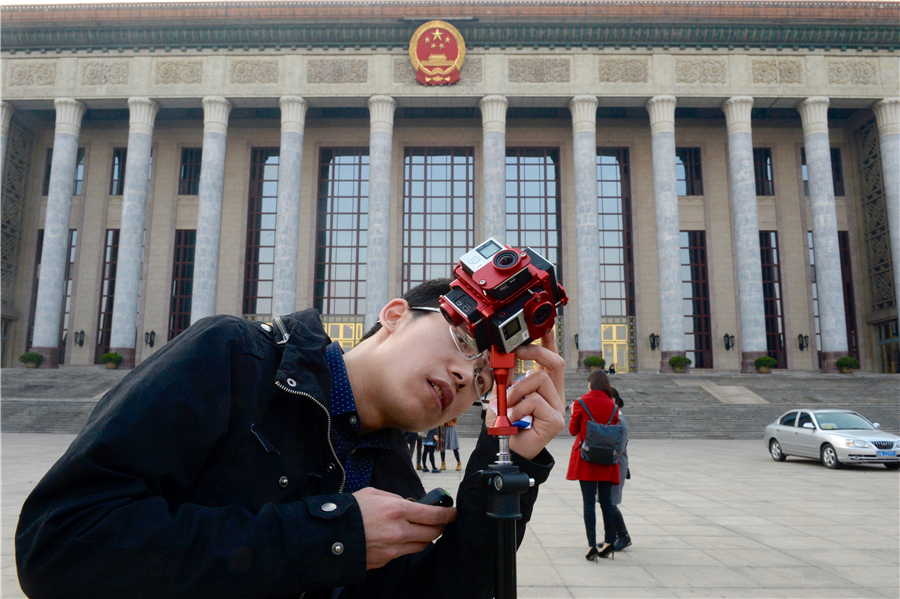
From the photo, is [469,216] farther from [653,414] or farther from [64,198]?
[64,198]

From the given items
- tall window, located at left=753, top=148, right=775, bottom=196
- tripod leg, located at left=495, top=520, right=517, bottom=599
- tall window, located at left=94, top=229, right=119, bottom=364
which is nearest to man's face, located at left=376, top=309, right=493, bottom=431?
tripod leg, located at left=495, top=520, right=517, bottom=599

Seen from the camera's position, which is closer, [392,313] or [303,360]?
[303,360]

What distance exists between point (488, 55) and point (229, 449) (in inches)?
1244

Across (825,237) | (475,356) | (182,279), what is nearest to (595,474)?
(475,356)

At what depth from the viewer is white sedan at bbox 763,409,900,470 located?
41.5 ft

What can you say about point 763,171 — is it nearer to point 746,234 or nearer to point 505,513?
point 746,234

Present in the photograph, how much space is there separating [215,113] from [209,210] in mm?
5038

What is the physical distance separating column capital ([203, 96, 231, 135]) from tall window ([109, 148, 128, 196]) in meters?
7.63

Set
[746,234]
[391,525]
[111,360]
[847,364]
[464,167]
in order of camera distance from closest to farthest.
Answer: [391,525], [847,364], [111,360], [746,234], [464,167]

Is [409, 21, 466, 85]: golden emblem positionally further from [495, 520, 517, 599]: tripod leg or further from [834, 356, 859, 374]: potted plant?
[495, 520, 517, 599]: tripod leg

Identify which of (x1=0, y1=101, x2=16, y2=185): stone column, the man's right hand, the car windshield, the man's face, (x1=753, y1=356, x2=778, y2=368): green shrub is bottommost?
the car windshield

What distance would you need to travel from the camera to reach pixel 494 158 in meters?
29.7

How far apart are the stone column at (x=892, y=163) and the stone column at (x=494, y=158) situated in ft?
52.1

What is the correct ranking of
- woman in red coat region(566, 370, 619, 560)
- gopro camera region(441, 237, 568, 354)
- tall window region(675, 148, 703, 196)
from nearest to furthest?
gopro camera region(441, 237, 568, 354) < woman in red coat region(566, 370, 619, 560) < tall window region(675, 148, 703, 196)
